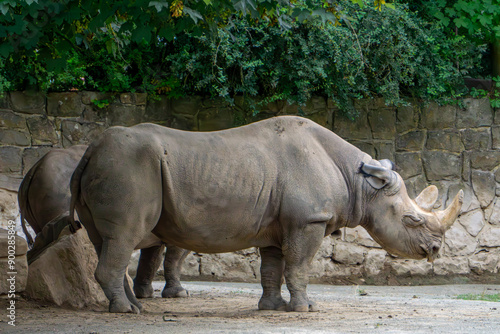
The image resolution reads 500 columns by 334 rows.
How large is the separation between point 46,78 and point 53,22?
9.26 feet

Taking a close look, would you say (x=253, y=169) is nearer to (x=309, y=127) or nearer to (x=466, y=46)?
(x=309, y=127)

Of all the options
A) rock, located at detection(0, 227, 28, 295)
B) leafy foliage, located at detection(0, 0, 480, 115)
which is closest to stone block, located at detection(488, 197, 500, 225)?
leafy foliage, located at detection(0, 0, 480, 115)

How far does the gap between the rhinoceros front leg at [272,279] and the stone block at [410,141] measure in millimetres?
4387

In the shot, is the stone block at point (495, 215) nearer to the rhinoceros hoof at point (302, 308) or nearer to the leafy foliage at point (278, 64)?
the leafy foliage at point (278, 64)

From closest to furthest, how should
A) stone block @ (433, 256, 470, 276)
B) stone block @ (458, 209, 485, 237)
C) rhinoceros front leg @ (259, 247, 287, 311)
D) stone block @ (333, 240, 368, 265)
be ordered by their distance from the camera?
1. rhinoceros front leg @ (259, 247, 287, 311)
2. stone block @ (333, 240, 368, 265)
3. stone block @ (433, 256, 470, 276)
4. stone block @ (458, 209, 485, 237)

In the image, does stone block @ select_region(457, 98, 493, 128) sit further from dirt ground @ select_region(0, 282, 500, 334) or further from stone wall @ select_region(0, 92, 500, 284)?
dirt ground @ select_region(0, 282, 500, 334)

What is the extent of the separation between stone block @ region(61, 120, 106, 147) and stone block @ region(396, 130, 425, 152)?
4.24 meters

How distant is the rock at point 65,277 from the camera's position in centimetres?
563

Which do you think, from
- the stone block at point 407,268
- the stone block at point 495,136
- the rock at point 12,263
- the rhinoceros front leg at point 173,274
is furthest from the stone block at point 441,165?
the rock at point 12,263

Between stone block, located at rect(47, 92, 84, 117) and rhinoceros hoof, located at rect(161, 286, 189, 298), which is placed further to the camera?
stone block, located at rect(47, 92, 84, 117)

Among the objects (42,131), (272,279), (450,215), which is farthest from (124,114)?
(450,215)

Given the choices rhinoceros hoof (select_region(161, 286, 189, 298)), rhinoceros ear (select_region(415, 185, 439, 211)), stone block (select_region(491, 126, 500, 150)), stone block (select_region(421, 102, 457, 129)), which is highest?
stone block (select_region(421, 102, 457, 129))

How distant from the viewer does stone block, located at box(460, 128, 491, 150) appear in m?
9.88

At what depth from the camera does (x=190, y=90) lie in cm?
961
